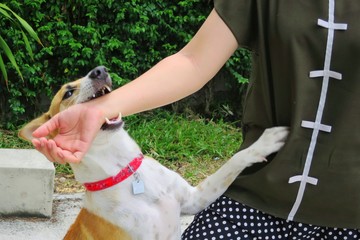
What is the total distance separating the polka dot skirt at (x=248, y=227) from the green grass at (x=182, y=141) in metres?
3.14

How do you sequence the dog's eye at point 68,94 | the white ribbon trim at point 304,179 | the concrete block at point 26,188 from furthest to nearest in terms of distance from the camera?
the concrete block at point 26,188
the dog's eye at point 68,94
the white ribbon trim at point 304,179

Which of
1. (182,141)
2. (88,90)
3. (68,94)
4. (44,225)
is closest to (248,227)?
(88,90)

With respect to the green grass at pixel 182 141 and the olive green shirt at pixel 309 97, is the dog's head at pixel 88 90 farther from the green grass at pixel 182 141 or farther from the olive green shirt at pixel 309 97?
the green grass at pixel 182 141

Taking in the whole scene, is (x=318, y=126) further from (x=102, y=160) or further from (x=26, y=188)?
(x=26, y=188)

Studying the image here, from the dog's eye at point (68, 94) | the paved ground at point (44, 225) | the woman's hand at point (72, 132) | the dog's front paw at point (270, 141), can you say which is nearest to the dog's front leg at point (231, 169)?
the dog's front paw at point (270, 141)


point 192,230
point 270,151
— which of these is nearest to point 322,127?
point 270,151

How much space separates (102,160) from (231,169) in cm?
66

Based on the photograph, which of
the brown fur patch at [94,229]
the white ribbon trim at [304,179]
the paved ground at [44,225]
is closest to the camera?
the white ribbon trim at [304,179]

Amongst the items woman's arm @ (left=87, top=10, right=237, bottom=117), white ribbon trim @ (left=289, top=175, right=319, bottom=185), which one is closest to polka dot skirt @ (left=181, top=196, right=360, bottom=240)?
white ribbon trim @ (left=289, top=175, right=319, bottom=185)

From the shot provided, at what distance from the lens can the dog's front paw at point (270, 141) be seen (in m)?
1.91

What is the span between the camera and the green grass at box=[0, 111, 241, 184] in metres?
5.54

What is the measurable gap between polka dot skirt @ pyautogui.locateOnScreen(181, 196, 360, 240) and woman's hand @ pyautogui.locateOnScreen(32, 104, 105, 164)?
2.15 ft

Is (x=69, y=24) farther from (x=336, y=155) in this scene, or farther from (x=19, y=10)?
(x=336, y=155)

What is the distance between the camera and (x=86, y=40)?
20.0 ft
